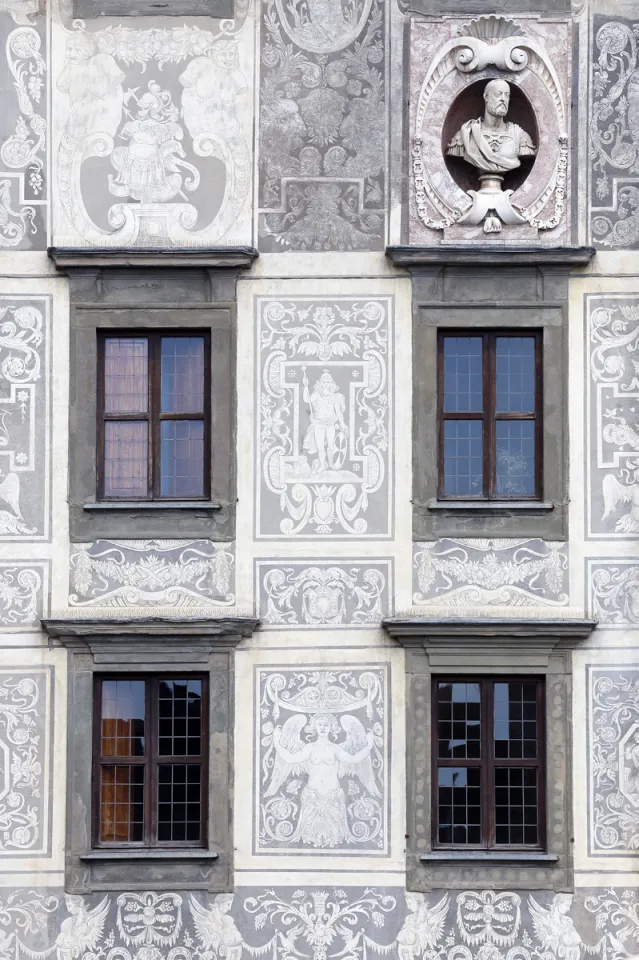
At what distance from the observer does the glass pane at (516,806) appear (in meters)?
17.4

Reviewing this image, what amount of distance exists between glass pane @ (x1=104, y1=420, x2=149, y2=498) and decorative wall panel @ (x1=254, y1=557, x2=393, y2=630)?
1.55m

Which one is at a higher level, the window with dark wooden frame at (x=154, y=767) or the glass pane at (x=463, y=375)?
the glass pane at (x=463, y=375)

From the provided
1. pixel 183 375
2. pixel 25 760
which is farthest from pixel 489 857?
pixel 183 375

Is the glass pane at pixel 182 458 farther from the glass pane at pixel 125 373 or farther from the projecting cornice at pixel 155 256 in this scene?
the projecting cornice at pixel 155 256

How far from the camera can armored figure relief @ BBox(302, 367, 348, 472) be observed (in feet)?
57.8

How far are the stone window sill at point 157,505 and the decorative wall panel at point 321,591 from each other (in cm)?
75

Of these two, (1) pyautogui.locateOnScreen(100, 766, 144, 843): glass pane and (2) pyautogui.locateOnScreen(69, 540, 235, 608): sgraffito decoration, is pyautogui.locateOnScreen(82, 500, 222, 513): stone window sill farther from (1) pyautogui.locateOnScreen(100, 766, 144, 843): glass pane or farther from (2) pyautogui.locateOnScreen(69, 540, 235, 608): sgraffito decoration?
(1) pyautogui.locateOnScreen(100, 766, 144, 843): glass pane

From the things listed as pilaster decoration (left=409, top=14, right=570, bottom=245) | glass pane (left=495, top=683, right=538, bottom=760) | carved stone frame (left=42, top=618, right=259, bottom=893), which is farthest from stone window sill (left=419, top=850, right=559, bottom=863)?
pilaster decoration (left=409, top=14, right=570, bottom=245)

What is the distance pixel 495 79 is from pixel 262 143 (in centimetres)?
248

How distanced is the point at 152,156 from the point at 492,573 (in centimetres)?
549

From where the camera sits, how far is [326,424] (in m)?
17.6

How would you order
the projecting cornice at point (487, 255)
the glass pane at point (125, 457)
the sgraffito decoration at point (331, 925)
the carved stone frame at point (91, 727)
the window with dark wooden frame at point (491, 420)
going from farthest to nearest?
the glass pane at point (125, 457) < the window with dark wooden frame at point (491, 420) < the projecting cornice at point (487, 255) < the carved stone frame at point (91, 727) < the sgraffito decoration at point (331, 925)

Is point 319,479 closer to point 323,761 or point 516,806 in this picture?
point 323,761

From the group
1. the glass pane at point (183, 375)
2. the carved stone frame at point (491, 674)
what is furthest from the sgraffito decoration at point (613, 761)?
the glass pane at point (183, 375)
